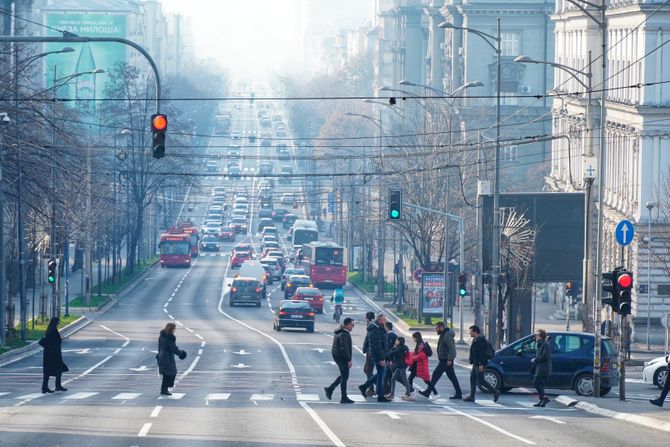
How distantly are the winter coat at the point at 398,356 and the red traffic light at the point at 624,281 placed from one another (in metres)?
4.63

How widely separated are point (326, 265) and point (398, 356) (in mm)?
62761

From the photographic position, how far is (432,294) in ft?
214

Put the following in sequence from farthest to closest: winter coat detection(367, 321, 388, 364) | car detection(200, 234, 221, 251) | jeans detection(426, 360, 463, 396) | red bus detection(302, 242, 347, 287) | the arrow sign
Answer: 1. car detection(200, 234, 221, 251)
2. red bus detection(302, 242, 347, 287)
3. jeans detection(426, 360, 463, 396)
4. winter coat detection(367, 321, 388, 364)
5. the arrow sign

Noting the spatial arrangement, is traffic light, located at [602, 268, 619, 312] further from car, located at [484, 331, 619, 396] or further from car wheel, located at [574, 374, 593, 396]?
car wheel, located at [574, 374, 593, 396]

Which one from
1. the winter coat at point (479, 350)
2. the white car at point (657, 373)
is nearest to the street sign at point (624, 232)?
the white car at point (657, 373)

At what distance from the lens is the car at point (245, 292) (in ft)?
267

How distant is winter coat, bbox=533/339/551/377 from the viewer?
1200 inches

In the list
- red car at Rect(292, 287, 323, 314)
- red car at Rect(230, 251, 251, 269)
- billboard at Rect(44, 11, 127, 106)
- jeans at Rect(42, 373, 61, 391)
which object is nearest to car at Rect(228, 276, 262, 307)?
red car at Rect(292, 287, 323, 314)

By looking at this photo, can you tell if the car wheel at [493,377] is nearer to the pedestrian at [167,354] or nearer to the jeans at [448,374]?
the jeans at [448,374]

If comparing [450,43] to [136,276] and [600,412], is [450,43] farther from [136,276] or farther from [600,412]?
[600,412]

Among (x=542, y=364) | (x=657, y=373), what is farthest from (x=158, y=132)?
(x=657, y=373)

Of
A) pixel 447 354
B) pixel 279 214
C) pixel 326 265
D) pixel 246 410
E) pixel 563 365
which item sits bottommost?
pixel 246 410

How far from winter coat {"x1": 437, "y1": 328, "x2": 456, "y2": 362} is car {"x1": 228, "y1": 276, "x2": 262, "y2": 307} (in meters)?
50.2

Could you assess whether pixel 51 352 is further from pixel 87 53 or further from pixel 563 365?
pixel 87 53
